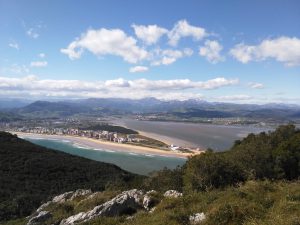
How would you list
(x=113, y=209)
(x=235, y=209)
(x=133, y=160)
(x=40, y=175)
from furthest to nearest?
(x=133, y=160), (x=40, y=175), (x=113, y=209), (x=235, y=209)

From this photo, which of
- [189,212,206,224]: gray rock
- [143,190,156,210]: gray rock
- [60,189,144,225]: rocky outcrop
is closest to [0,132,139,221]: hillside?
[60,189,144,225]: rocky outcrop

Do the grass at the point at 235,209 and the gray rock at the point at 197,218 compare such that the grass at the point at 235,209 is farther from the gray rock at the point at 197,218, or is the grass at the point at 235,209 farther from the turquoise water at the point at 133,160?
the turquoise water at the point at 133,160

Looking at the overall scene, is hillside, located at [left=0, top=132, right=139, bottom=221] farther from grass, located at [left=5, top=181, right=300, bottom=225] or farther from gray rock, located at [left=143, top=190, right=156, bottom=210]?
grass, located at [left=5, top=181, right=300, bottom=225]

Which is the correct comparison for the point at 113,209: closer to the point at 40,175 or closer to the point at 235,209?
the point at 235,209

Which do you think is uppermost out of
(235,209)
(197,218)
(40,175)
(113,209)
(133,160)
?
(235,209)

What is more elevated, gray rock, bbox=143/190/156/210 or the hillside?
gray rock, bbox=143/190/156/210

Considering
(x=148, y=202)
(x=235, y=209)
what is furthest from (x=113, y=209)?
(x=235, y=209)

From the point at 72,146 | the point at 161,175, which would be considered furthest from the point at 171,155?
the point at 161,175
